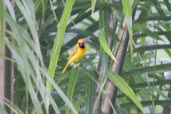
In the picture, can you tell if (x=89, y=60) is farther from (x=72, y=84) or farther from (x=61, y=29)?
(x=61, y=29)

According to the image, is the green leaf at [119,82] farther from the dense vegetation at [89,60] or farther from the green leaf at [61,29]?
the green leaf at [61,29]

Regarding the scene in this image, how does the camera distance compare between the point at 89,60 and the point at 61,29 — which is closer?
the point at 61,29

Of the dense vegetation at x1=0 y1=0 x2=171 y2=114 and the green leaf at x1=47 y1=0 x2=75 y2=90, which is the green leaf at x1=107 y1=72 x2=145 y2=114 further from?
the green leaf at x1=47 y1=0 x2=75 y2=90

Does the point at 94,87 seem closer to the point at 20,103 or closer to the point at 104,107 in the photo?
the point at 104,107

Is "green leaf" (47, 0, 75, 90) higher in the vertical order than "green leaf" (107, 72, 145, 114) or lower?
higher

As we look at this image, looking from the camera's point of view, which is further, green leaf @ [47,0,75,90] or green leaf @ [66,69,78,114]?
green leaf @ [66,69,78,114]

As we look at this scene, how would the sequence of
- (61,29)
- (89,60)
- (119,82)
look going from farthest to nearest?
1. (89,60)
2. (119,82)
3. (61,29)

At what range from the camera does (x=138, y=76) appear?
110 cm

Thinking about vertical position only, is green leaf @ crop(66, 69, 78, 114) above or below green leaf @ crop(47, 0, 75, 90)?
below

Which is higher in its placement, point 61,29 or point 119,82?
point 61,29

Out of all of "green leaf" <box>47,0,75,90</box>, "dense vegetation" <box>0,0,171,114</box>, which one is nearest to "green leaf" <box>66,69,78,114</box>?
"dense vegetation" <box>0,0,171,114</box>

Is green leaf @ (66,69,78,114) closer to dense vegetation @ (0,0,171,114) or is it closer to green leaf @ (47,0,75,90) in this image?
dense vegetation @ (0,0,171,114)

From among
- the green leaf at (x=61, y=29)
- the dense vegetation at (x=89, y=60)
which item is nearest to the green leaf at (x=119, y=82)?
the dense vegetation at (x=89, y=60)

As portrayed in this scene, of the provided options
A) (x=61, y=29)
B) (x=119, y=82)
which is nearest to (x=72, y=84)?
(x=119, y=82)
